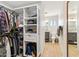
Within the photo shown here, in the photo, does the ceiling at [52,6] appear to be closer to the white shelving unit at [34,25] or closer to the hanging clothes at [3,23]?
the white shelving unit at [34,25]

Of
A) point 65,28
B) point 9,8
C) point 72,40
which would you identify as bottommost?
point 72,40

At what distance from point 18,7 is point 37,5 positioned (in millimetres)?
222

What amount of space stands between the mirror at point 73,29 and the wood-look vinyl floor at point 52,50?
0.13 m

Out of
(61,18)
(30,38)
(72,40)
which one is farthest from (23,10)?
(72,40)

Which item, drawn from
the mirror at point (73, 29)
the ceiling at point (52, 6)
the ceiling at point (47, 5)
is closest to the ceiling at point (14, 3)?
the ceiling at point (47, 5)

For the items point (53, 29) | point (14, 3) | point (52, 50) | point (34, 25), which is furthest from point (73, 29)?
point (14, 3)

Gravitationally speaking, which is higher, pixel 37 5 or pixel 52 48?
pixel 37 5

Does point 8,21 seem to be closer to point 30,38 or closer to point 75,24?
point 30,38

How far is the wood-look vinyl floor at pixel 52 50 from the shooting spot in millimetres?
1250

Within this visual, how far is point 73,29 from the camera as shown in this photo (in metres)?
1.22

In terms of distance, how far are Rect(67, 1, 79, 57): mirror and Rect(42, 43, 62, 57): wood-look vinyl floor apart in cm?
13

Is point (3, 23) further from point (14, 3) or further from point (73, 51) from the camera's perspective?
point (73, 51)

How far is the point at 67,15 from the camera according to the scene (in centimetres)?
126

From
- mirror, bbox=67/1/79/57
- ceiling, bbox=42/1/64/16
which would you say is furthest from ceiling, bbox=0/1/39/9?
mirror, bbox=67/1/79/57
